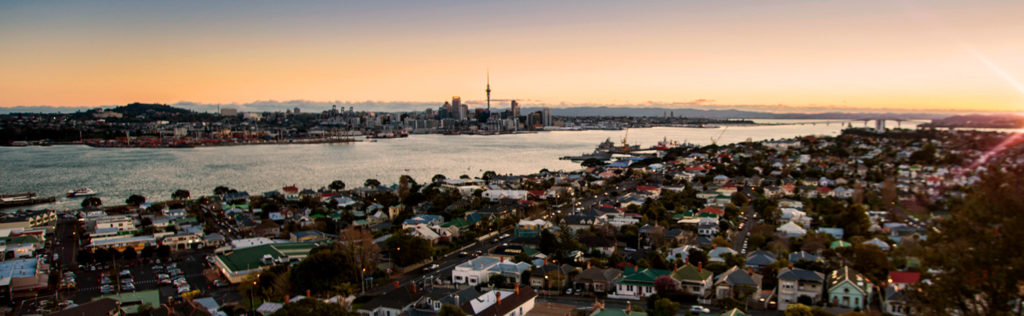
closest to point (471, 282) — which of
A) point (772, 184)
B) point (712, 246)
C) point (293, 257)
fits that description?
point (293, 257)

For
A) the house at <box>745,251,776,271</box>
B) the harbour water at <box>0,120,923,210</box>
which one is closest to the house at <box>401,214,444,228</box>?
the house at <box>745,251,776,271</box>

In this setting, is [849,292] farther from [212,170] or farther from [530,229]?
[212,170]

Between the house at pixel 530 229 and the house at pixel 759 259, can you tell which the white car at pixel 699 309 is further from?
the house at pixel 530 229

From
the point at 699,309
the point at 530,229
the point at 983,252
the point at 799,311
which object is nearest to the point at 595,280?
the point at 699,309

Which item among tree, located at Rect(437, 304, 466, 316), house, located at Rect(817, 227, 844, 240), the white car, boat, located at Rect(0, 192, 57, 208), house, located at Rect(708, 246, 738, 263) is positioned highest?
tree, located at Rect(437, 304, 466, 316)

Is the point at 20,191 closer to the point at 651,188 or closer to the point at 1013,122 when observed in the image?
the point at 651,188

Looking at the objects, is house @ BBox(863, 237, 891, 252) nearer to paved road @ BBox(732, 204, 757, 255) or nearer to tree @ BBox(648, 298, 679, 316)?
paved road @ BBox(732, 204, 757, 255)

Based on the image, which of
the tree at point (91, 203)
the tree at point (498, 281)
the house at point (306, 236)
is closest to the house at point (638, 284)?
the tree at point (498, 281)
